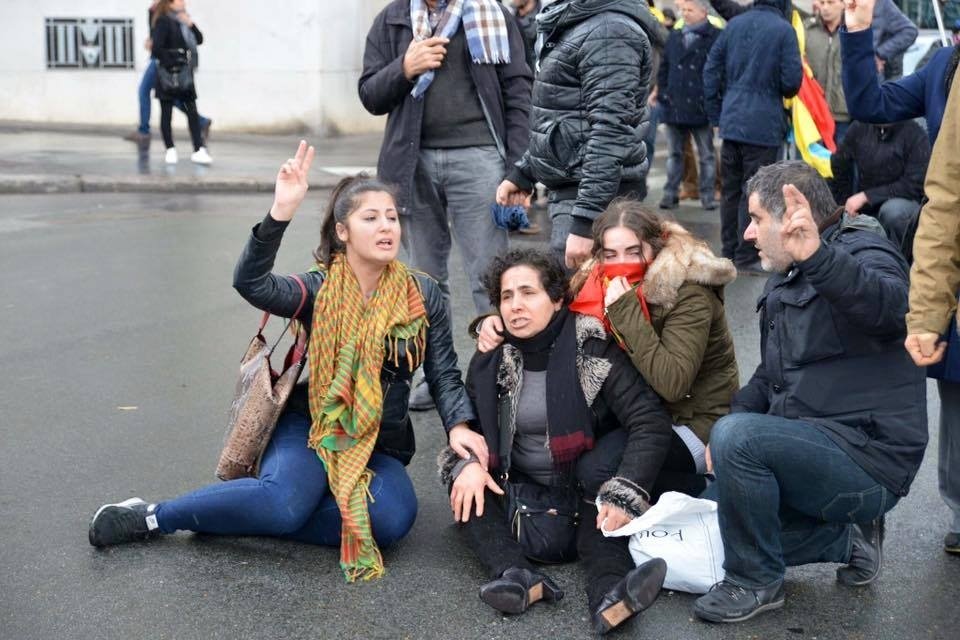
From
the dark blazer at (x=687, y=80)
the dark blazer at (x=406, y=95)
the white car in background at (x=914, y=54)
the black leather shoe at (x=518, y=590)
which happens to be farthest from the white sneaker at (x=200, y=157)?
the black leather shoe at (x=518, y=590)

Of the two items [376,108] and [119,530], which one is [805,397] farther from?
[376,108]

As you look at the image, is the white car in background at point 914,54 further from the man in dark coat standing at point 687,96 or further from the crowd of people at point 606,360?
the crowd of people at point 606,360

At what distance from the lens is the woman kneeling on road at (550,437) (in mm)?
4121

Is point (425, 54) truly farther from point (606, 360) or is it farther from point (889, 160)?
point (889, 160)

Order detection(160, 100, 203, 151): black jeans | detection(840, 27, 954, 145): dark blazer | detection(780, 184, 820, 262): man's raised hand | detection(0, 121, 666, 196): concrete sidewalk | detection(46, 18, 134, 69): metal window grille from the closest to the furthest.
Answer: detection(780, 184, 820, 262): man's raised hand → detection(840, 27, 954, 145): dark blazer → detection(0, 121, 666, 196): concrete sidewalk → detection(160, 100, 203, 151): black jeans → detection(46, 18, 134, 69): metal window grille

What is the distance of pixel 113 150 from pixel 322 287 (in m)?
11.9

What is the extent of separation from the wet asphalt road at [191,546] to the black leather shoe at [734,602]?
0.04 m

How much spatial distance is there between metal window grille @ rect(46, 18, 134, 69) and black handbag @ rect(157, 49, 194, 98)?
158 inches

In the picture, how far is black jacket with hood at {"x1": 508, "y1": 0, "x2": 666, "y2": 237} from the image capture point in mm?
4922

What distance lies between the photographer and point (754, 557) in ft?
12.7

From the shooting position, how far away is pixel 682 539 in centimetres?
400

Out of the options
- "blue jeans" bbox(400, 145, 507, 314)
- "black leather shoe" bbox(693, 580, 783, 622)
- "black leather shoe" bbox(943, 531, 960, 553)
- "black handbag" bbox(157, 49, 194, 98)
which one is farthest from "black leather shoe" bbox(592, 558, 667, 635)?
"black handbag" bbox(157, 49, 194, 98)

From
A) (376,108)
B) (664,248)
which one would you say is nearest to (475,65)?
(376,108)

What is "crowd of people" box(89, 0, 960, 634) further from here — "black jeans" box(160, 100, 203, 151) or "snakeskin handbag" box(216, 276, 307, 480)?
"black jeans" box(160, 100, 203, 151)
